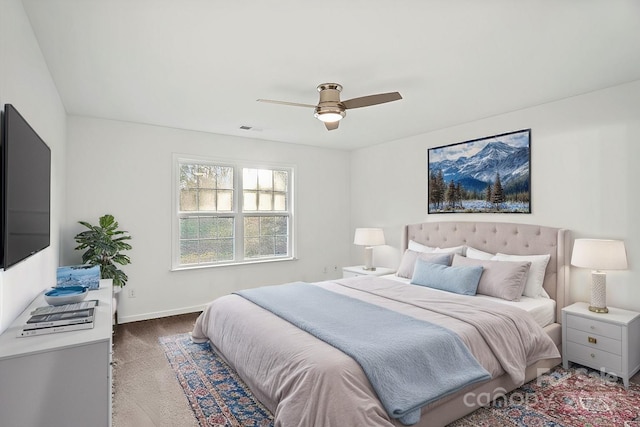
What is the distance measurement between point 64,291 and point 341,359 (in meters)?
1.86

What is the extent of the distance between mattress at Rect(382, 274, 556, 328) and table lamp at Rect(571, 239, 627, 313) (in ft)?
1.02

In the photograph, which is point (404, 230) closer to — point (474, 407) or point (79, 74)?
point (474, 407)

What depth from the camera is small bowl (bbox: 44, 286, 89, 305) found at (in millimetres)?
2186

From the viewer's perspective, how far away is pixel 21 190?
1.71 m

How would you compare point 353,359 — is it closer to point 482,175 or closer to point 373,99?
point 373,99

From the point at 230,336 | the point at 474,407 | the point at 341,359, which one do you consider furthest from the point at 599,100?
the point at 230,336

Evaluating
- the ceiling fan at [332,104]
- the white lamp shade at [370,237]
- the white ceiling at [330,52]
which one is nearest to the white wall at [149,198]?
the white ceiling at [330,52]

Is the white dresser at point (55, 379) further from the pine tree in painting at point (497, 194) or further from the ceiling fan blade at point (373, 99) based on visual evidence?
the pine tree in painting at point (497, 194)

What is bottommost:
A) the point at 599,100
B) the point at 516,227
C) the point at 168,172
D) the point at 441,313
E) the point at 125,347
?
the point at 125,347

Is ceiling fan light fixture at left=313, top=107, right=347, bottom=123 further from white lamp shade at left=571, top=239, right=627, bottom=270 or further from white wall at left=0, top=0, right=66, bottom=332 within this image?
white lamp shade at left=571, top=239, right=627, bottom=270

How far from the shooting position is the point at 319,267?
600 cm

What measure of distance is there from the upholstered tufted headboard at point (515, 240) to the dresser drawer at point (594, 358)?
14.8 inches

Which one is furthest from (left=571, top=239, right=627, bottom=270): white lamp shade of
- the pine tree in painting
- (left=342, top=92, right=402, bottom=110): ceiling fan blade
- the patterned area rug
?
the patterned area rug

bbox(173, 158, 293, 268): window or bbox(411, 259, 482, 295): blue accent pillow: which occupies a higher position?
bbox(173, 158, 293, 268): window
